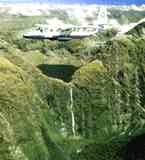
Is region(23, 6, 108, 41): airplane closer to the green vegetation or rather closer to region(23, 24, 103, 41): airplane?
region(23, 24, 103, 41): airplane

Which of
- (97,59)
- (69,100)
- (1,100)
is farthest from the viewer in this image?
(97,59)

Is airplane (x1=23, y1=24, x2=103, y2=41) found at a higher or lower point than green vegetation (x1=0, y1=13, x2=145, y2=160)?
higher

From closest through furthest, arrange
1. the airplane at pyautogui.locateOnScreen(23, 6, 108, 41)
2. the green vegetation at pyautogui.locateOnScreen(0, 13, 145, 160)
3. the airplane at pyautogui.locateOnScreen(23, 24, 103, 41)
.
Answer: the green vegetation at pyautogui.locateOnScreen(0, 13, 145, 160) < the airplane at pyautogui.locateOnScreen(23, 24, 103, 41) < the airplane at pyautogui.locateOnScreen(23, 6, 108, 41)

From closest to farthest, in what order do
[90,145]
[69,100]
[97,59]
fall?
[90,145] < [69,100] < [97,59]

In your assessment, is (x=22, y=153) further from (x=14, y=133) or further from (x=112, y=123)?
(x=112, y=123)

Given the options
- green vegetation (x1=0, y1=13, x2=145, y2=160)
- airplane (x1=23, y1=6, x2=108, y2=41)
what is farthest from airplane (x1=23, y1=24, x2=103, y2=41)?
green vegetation (x1=0, y1=13, x2=145, y2=160)

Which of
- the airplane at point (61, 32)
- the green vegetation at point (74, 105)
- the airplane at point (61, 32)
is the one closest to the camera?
the green vegetation at point (74, 105)

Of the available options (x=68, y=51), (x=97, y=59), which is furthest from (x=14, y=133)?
(x=68, y=51)

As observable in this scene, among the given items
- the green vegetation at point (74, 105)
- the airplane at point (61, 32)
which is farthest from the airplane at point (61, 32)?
the green vegetation at point (74, 105)

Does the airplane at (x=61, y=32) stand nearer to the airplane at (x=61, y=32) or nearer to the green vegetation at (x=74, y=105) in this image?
the airplane at (x=61, y=32)
